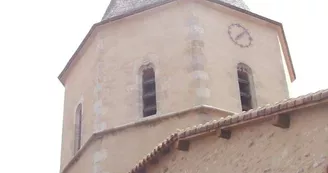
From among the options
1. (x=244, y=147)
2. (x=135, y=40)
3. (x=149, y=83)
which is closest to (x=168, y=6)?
(x=135, y=40)

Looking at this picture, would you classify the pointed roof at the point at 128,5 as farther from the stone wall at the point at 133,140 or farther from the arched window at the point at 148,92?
the stone wall at the point at 133,140

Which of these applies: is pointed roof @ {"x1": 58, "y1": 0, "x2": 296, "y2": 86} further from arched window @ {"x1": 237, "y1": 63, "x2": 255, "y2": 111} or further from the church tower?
arched window @ {"x1": 237, "y1": 63, "x2": 255, "y2": 111}

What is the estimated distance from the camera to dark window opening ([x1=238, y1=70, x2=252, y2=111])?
12.8 meters

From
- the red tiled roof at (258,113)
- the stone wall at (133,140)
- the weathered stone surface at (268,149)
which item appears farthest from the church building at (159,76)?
the weathered stone surface at (268,149)

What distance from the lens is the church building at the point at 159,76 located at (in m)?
11.9

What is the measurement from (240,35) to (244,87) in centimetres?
129

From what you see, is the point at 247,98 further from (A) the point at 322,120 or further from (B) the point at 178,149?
(A) the point at 322,120

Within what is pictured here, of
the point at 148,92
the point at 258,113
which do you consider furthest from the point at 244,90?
the point at 258,113

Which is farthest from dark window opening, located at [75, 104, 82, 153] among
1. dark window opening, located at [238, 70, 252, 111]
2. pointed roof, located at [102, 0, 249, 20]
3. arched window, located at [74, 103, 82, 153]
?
dark window opening, located at [238, 70, 252, 111]

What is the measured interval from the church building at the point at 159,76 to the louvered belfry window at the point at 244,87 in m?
0.02

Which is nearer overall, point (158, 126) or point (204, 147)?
point (204, 147)

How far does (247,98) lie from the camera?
42.3ft

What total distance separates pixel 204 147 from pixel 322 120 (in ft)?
7.22

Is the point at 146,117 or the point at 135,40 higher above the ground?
the point at 135,40
